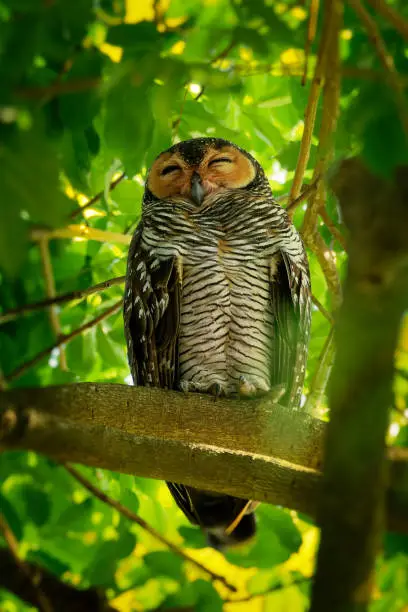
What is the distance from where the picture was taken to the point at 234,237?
4844mm

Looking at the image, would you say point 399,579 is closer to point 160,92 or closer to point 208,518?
point 208,518

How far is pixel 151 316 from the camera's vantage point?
453cm

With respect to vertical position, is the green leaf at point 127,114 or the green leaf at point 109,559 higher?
the green leaf at point 127,114

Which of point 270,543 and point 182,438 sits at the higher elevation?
point 182,438

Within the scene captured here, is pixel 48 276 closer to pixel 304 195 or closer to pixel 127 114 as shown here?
pixel 127 114

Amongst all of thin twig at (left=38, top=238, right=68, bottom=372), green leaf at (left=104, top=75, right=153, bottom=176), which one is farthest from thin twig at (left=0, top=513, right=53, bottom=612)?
thin twig at (left=38, top=238, right=68, bottom=372)

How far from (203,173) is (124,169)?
5.79 ft

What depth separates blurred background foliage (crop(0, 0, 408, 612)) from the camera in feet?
6.11

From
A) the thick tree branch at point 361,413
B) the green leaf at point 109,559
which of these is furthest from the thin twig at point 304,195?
the thick tree branch at point 361,413

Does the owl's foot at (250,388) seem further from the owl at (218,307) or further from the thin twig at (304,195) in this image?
the thin twig at (304,195)

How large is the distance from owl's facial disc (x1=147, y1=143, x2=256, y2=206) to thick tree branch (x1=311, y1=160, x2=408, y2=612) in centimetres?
365

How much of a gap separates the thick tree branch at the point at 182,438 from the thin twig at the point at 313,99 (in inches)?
51.3

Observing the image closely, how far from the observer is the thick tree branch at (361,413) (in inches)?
62.1

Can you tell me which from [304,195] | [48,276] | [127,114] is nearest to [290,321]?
[304,195]
